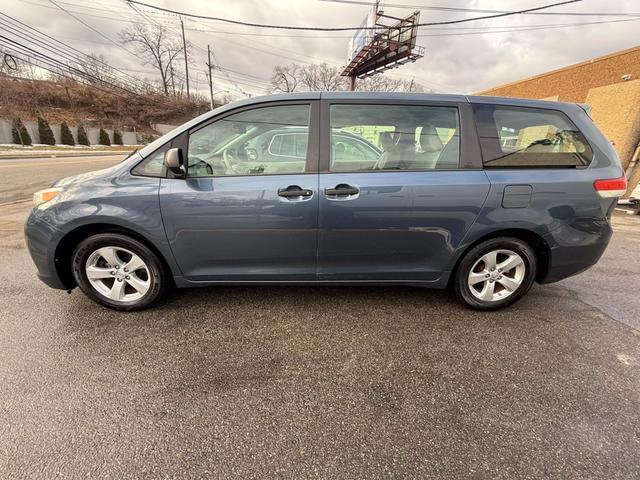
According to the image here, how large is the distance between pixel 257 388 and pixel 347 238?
1233mm

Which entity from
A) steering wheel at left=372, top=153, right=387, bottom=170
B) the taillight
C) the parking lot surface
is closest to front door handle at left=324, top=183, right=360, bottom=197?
steering wheel at left=372, top=153, right=387, bottom=170

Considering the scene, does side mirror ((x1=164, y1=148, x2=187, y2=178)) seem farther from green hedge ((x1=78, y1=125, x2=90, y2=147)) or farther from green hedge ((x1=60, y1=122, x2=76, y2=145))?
green hedge ((x1=78, y1=125, x2=90, y2=147))

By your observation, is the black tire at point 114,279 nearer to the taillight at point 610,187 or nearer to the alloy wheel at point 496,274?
the alloy wheel at point 496,274

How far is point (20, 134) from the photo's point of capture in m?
28.0

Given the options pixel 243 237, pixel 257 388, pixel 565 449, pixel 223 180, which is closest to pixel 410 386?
pixel 565 449

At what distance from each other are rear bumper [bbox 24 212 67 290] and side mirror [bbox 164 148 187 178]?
1.04 m

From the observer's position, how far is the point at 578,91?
39.5ft

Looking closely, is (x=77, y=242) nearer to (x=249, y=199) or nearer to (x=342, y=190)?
(x=249, y=199)

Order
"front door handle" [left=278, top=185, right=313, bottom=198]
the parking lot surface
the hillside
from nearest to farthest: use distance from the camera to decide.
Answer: the parking lot surface → "front door handle" [left=278, top=185, right=313, bottom=198] → the hillside

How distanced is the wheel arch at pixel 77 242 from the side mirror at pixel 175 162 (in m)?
0.58

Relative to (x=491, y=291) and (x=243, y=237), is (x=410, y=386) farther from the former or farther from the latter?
(x=243, y=237)

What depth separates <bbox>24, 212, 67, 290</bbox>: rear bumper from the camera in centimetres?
248

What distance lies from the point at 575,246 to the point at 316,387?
2.39m

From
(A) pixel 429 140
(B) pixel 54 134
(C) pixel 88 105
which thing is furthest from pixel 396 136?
(C) pixel 88 105
